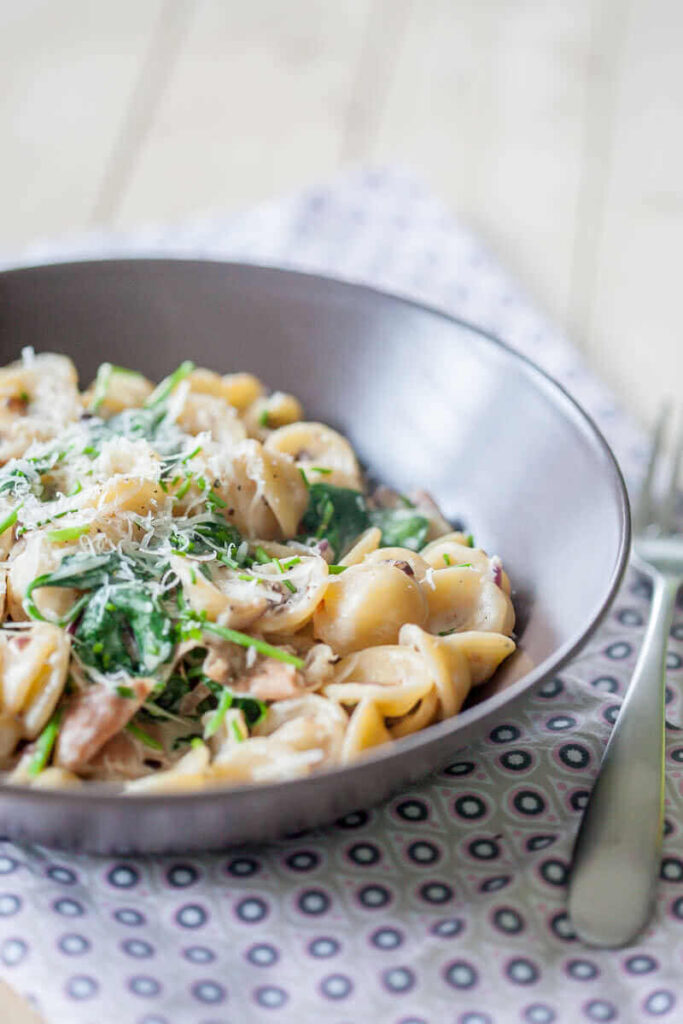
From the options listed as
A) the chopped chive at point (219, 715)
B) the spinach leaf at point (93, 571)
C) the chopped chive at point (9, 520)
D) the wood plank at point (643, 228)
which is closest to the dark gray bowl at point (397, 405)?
the chopped chive at point (219, 715)

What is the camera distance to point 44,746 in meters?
1.88

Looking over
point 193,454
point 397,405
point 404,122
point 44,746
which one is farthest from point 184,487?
point 404,122

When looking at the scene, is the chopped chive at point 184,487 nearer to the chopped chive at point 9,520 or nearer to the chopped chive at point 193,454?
the chopped chive at point 193,454

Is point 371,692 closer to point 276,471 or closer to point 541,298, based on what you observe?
point 276,471

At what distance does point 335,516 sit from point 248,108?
2857 millimetres

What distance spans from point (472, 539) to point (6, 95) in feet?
10.8

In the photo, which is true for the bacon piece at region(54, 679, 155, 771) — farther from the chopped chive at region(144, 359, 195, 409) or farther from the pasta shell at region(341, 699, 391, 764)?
A: the chopped chive at region(144, 359, 195, 409)

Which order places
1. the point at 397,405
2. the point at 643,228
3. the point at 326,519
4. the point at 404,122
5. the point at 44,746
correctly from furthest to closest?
1. the point at 404,122
2. the point at 643,228
3. the point at 397,405
4. the point at 326,519
5. the point at 44,746

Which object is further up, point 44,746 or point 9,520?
point 9,520

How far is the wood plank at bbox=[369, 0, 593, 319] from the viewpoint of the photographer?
4.27 m

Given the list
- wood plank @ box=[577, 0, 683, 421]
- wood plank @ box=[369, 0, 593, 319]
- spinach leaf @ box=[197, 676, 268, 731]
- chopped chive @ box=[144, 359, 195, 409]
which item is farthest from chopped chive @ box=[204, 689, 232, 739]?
wood plank @ box=[369, 0, 593, 319]

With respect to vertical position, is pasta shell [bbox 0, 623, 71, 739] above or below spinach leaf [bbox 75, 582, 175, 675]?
below

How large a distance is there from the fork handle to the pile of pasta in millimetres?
288

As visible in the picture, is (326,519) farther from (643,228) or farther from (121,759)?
(643,228)
